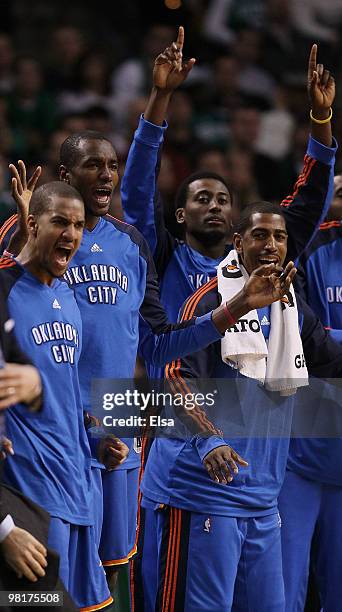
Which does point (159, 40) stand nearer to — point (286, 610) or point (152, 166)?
point (152, 166)

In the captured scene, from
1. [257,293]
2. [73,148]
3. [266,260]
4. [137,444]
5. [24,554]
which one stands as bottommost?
[24,554]

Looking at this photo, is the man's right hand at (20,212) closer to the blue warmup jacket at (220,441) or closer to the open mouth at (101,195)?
the open mouth at (101,195)

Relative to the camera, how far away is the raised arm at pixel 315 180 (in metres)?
5.34

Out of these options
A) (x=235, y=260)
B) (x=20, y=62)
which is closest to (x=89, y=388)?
(x=235, y=260)

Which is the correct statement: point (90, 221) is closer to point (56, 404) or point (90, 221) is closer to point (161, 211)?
point (161, 211)

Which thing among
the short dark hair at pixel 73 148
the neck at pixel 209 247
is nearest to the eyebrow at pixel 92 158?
the short dark hair at pixel 73 148

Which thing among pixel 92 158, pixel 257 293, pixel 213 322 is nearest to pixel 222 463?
pixel 213 322

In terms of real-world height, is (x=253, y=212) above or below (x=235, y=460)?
above

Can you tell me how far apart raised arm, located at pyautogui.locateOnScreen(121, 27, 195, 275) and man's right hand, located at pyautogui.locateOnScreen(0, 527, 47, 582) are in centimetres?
206

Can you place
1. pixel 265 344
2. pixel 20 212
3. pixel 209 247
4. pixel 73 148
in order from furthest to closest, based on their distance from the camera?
pixel 209 247, pixel 73 148, pixel 265 344, pixel 20 212

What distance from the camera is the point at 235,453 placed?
4.39m

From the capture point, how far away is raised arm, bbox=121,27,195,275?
5137mm

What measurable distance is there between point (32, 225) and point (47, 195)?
0.12 meters

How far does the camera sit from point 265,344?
4.68 meters
